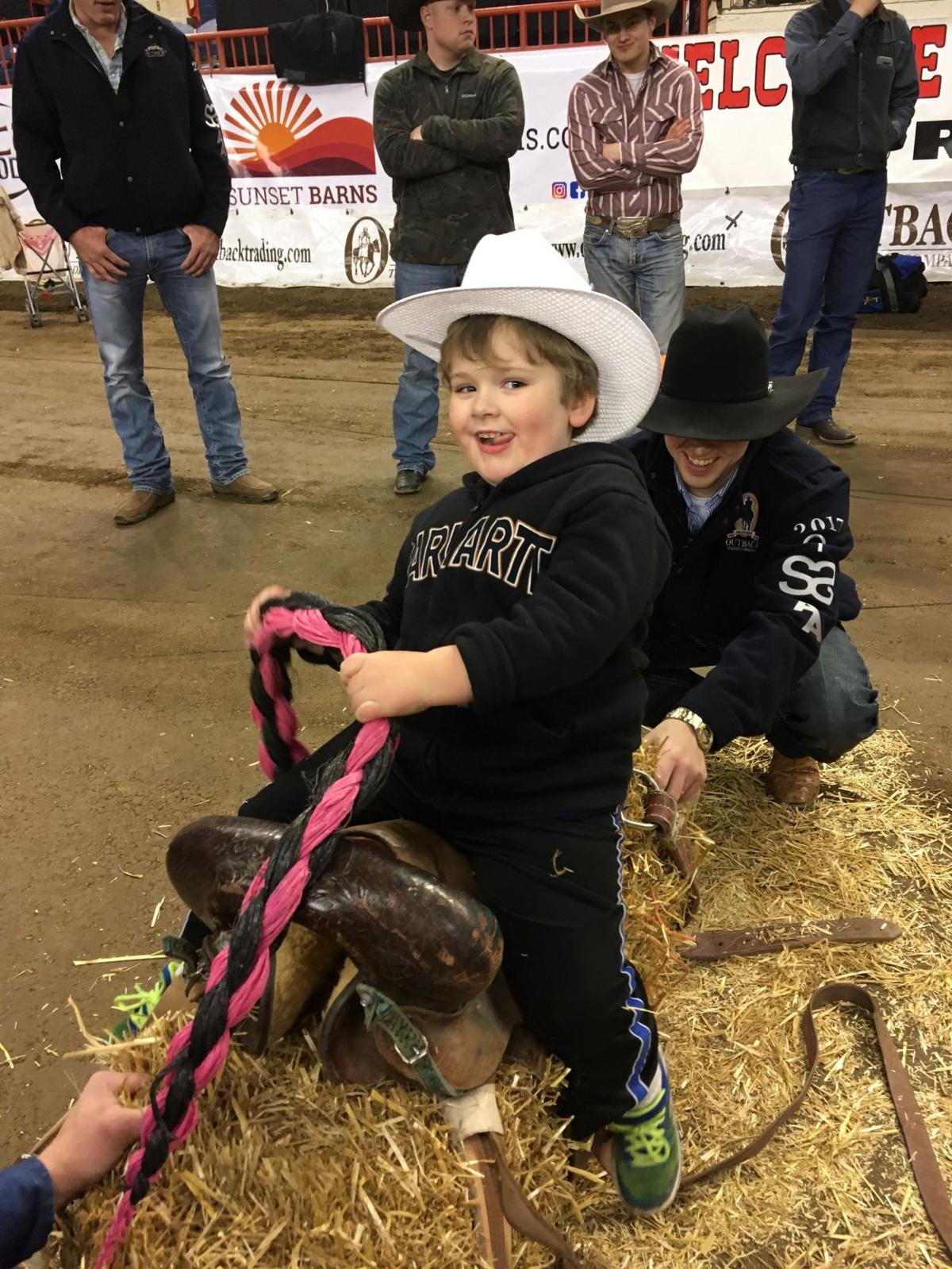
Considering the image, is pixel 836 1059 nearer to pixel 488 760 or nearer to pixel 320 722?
pixel 488 760

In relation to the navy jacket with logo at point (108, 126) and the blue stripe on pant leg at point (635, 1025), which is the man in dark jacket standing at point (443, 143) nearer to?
the navy jacket with logo at point (108, 126)

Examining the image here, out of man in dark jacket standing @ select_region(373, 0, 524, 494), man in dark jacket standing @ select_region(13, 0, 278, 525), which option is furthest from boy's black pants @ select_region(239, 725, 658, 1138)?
man in dark jacket standing @ select_region(13, 0, 278, 525)

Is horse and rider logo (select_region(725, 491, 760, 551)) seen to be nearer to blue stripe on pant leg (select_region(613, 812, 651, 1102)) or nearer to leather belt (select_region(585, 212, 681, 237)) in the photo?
blue stripe on pant leg (select_region(613, 812, 651, 1102))

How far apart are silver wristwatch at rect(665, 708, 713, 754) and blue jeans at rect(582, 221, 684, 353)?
3.35m

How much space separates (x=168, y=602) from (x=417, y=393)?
169cm

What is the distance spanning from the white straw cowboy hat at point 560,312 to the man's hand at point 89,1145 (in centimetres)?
135

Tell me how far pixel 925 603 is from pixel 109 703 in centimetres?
327

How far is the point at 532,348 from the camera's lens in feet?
5.59

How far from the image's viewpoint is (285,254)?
33.0ft

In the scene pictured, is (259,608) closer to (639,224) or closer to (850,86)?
(639,224)

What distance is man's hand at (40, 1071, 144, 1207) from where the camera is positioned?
1.31m

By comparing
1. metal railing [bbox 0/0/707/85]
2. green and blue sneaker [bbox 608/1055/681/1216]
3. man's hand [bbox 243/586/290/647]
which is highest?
metal railing [bbox 0/0/707/85]

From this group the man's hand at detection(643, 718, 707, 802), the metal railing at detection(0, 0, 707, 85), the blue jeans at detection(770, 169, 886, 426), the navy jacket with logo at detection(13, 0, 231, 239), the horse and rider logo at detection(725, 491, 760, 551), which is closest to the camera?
the man's hand at detection(643, 718, 707, 802)

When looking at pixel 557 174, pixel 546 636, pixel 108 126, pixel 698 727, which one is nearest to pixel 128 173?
pixel 108 126
